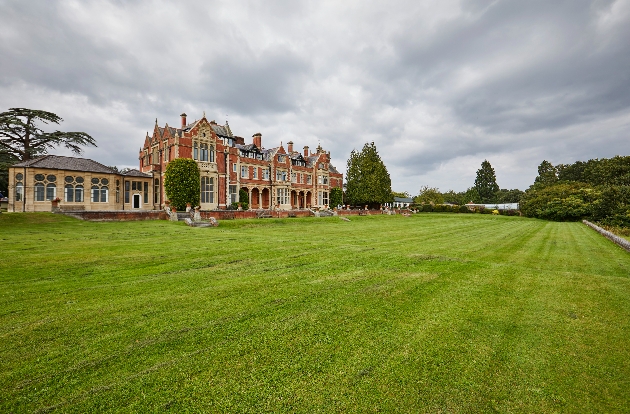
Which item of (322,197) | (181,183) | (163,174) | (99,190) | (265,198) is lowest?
(265,198)

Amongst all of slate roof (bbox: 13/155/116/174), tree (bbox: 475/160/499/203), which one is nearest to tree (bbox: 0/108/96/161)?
slate roof (bbox: 13/155/116/174)

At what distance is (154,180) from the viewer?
A: 36.6 metres

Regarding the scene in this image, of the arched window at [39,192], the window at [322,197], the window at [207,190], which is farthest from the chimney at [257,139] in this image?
the arched window at [39,192]

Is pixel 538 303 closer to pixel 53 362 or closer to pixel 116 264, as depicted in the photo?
pixel 53 362

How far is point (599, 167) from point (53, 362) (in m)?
88.6

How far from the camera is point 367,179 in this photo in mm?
54125

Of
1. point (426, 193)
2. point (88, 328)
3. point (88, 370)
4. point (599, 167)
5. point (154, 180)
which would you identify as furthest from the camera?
point (426, 193)

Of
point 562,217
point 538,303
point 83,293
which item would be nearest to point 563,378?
point 538,303

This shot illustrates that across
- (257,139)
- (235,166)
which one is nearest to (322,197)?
(257,139)

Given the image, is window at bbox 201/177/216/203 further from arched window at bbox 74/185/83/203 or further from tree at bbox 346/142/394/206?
tree at bbox 346/142/394/206

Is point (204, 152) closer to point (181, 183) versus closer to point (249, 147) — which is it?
point (181, 183)

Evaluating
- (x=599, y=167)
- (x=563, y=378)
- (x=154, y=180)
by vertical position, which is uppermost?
(x=599, y=167)

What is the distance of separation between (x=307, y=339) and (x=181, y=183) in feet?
102

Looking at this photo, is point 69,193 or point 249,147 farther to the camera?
point 249,147
